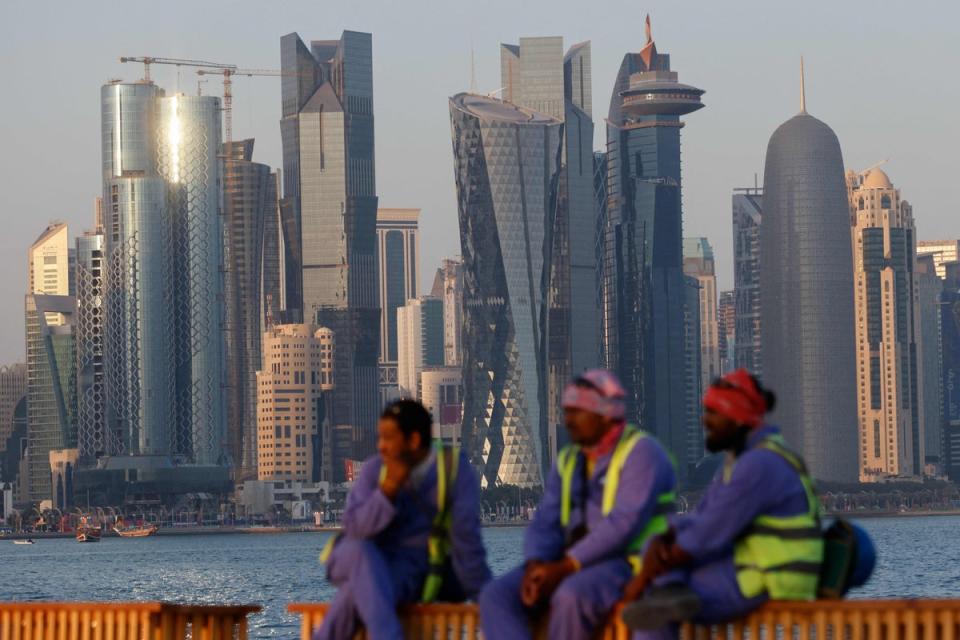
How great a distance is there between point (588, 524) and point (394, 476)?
44.9 inches

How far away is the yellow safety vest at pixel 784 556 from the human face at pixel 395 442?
194cm

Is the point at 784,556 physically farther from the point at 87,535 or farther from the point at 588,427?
the point at 87,535

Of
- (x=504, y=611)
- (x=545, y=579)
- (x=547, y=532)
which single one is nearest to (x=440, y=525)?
(x=547, y=532)

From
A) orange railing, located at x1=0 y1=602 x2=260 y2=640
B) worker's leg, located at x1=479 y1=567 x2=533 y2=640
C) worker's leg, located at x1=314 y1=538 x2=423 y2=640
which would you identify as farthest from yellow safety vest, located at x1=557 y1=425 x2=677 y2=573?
orange railing, located at x1=0 y1=602 x2=260 y2=640

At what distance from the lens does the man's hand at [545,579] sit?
10914 millimetres

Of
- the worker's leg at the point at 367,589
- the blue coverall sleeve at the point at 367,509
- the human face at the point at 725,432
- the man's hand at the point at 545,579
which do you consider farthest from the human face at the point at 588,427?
the worker's leg at the point at 367,589

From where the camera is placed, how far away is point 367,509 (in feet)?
37.9

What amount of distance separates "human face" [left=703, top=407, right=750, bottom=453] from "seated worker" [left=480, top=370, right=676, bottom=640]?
0.29 metres

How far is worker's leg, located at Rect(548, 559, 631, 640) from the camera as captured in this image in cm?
1074

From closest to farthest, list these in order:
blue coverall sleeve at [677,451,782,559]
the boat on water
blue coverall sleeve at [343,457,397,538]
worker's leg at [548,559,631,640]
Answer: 1. blue coverall sleeve at [677,451,782,559]
2. worker's leg at [548,559,631,640]
3. blue coverall sleeve at [343,457,397,538]
4. the boat on water

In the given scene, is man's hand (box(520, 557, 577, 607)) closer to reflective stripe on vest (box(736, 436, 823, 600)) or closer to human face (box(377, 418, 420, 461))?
reflective stripe on vest (box(736, 436, 823, 600))

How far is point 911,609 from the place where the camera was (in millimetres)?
10266

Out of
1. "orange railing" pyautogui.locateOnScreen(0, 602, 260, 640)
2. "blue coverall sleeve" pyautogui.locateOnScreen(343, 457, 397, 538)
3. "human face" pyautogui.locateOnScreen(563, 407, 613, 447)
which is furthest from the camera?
"orange railing" pyautogui.locateOnScreen(0, 602, 260, 640)

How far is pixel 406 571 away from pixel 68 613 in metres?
2.44
